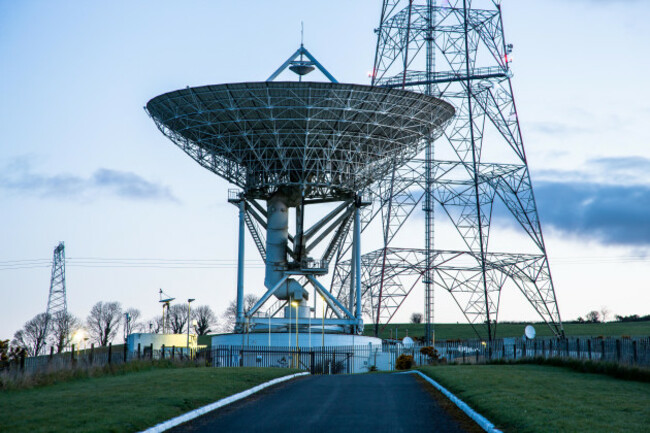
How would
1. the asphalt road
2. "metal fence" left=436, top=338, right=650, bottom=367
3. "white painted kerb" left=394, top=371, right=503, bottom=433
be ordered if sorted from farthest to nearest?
1. "metal fence" left=436, top=338, right=650, bottom=367
2. the asphalt road
3. "white painted kerb" left=394, top=371, right=503, bottom=433

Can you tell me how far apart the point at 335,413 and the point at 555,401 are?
5422 mm

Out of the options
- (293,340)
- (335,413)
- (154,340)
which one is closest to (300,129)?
(293,340)

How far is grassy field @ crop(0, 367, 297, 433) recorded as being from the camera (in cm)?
1600

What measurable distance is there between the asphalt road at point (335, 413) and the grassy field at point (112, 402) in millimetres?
897

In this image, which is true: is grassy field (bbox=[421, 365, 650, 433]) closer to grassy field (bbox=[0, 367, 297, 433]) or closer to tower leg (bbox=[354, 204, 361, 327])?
grassy field (bbox=[0, 367, 297, 433])

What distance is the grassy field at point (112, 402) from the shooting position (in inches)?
630

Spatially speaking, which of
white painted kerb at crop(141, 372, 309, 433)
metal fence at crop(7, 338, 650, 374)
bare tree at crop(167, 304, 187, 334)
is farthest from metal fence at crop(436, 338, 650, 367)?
Result: bare tree at crop(167, 304, 187, 334)

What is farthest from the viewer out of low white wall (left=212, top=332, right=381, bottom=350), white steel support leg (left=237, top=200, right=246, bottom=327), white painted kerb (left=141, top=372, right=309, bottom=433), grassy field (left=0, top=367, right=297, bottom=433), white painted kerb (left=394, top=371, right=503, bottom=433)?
low white wall (left=212, top=332, right=381, bottom=350)

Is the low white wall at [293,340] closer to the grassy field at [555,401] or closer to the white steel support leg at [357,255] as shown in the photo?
the white steel support leg at [357,255]

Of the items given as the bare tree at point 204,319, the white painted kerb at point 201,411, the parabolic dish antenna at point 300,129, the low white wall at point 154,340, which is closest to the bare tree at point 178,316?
the bare tree at point 204,319

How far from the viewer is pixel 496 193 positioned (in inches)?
2559

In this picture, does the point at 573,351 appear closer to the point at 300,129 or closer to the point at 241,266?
the point at 300,129

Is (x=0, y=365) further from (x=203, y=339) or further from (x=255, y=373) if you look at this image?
(x=203, y=339)

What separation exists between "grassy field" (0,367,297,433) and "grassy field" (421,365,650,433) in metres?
7.21
